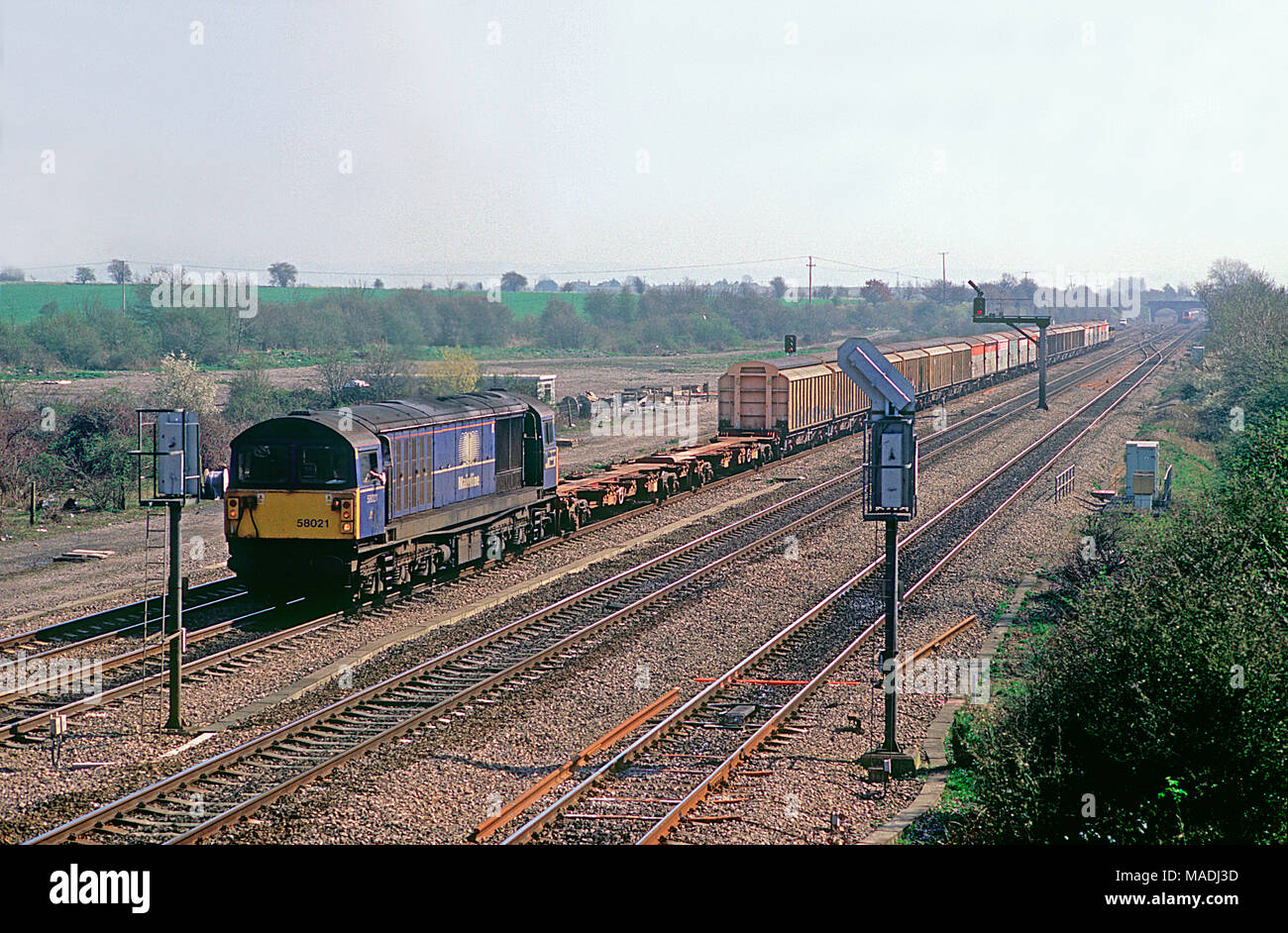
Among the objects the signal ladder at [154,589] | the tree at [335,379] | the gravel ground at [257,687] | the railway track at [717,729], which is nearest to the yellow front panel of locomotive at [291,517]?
the signal ladder at [154,589]

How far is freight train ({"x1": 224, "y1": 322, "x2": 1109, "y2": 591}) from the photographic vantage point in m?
19.2

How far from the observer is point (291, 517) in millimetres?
19297

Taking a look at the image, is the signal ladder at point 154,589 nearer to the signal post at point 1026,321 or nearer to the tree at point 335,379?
the tree at point 335,379

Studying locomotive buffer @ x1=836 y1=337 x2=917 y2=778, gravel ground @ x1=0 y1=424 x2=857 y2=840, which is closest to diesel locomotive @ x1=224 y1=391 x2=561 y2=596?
gravel ground @ x1=0 y1=424 x2=857 y2=840

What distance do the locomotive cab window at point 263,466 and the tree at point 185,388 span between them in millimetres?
28574

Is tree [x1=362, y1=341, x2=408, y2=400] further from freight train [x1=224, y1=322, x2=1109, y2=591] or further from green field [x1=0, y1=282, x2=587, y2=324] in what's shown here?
green field [x1=0, y1=282, x2=587, y2=324]

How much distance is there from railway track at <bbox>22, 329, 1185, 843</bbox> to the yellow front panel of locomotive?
10.3 ft

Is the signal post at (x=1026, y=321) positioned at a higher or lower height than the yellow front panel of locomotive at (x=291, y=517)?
higher

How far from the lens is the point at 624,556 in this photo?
25828mm

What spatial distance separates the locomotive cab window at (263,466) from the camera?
1933 centimetres

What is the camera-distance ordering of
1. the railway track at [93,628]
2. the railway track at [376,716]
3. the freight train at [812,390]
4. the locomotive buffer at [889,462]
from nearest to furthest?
1. the railway track at [376,716]
2. the locomotive buffer at [889,462]
3. the railway track at [93,628]
4. the freight train at [812,390]

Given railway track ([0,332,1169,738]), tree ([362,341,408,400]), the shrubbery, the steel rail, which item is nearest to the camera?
the shrubbery
